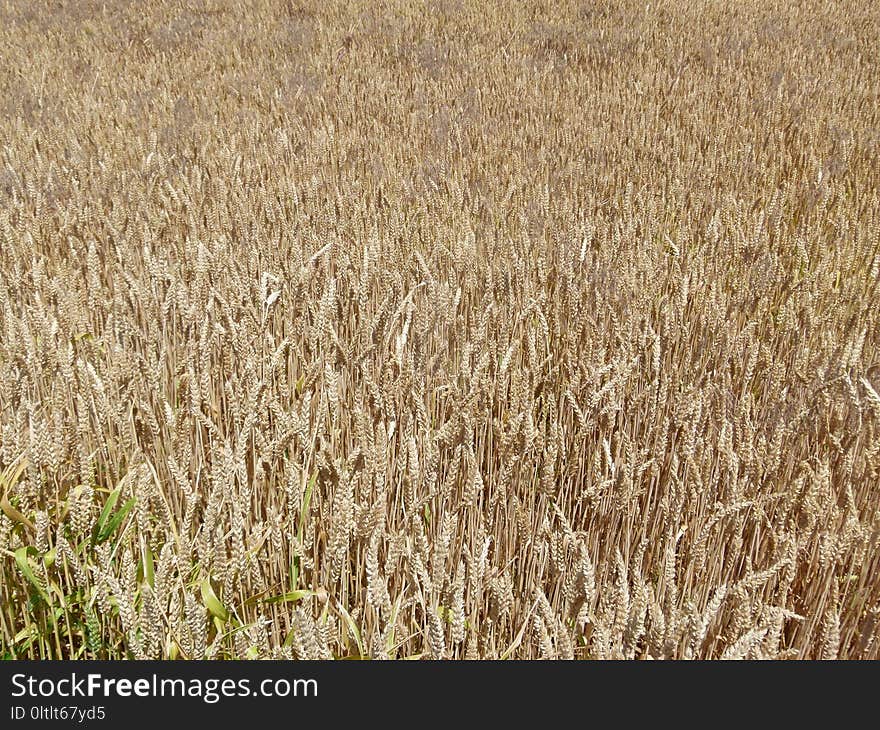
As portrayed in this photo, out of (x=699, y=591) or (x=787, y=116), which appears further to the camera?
(x=787, y=116)

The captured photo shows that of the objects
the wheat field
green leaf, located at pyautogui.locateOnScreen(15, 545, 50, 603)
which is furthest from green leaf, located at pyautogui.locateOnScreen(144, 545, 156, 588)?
green leaf, located at pyautogui.locateOnScreen(15, 545, 50, 603)

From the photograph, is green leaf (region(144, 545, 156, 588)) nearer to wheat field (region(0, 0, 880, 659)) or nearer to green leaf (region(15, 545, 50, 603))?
wheat field (region(0, 0, 880, 659))

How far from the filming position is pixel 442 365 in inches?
79.2

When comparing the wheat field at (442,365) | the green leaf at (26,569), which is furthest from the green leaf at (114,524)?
the green leaf at (26,569)

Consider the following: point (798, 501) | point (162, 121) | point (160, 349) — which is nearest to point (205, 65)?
point (162, 121)

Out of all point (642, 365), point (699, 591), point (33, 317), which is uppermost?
point (33, 317)

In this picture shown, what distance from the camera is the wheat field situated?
127cm

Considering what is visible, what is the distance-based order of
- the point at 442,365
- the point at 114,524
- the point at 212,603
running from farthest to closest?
the point at 442,365 < the point at 114,524 < the point at 212,603

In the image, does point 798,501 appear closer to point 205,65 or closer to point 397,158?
point 397,158

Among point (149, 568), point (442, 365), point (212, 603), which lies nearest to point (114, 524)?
point (149, 568)

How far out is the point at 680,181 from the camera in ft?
11.0

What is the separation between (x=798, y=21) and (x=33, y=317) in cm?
705

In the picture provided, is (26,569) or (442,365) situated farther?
(442,365)

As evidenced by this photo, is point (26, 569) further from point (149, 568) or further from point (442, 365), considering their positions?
point (442, 365)
